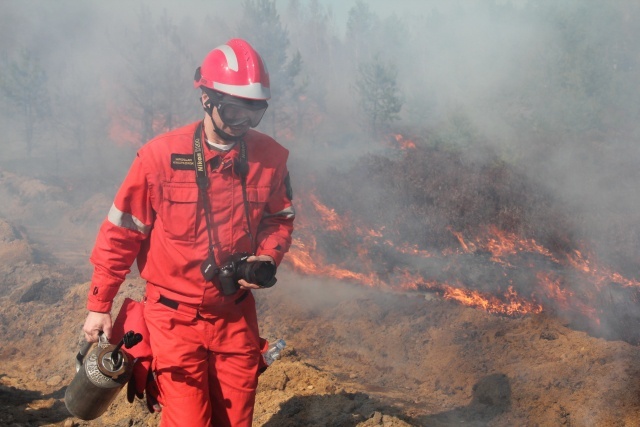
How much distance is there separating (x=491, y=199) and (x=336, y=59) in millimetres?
54801

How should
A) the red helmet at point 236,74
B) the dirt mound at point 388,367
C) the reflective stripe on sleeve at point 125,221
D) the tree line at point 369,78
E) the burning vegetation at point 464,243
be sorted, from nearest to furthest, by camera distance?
the reflective stripe on sleeve at point 125,221 < the red helmet at point 236,74 < the dirt mound at point 388,367 < the burning vegetation at point 464,243 < the tree line at point 369,78

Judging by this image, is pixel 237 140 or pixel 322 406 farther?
pixel 322 406

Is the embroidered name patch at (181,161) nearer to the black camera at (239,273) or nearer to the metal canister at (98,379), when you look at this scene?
the black camera at (239,273)

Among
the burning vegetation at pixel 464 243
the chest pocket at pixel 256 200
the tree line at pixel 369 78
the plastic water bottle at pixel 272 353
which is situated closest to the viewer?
the chest pocket at pixel 256 200

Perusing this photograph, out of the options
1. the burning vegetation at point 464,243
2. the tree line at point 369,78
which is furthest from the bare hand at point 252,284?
the tree line at point 369,78

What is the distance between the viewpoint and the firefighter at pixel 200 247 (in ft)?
8.32

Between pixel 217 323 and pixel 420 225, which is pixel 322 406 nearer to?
pixel 217 323

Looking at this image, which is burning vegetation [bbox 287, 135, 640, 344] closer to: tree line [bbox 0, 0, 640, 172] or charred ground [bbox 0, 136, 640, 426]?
charred ground [bbox 0, 136, 640, 426]

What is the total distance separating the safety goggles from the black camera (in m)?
0.68

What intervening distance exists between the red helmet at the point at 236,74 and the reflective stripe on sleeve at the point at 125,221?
75cm

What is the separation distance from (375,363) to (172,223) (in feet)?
14.4

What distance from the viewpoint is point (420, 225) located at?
42.3ft

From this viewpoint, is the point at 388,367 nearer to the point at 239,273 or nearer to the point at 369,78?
the point at 239,273

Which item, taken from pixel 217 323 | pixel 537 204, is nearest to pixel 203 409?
pixel 217 323
